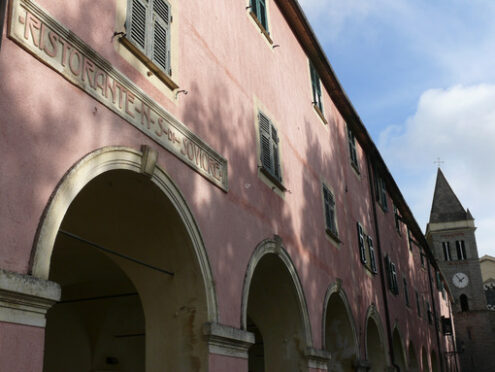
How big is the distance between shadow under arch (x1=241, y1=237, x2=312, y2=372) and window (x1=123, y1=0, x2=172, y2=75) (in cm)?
428

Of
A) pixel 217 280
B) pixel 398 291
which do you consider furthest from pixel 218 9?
pixel 398 291

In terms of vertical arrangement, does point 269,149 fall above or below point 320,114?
below

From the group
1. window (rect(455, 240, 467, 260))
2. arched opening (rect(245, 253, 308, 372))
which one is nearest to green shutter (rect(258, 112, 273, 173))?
arched opening (rect(245, 253, 308, 372))

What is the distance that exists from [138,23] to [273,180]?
13.5ft

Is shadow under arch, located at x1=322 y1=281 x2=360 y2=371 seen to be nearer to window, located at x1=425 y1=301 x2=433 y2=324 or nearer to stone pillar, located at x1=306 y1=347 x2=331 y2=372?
stone pillar, located at x1=306 y1=347 x2=331 y2=372

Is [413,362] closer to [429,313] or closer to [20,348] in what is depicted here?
[429,313]

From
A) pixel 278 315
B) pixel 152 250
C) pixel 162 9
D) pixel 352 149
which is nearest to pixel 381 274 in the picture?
pixel 352 149

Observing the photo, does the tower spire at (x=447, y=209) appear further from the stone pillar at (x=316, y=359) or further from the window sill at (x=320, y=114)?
the stone pillar at (x=316, y=359)

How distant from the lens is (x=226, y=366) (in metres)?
7.77

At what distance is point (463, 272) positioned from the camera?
202 feet

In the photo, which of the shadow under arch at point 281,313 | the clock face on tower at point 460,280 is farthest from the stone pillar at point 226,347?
the clock face on tower at point 460,280

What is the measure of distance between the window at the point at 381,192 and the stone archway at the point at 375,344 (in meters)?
4.97

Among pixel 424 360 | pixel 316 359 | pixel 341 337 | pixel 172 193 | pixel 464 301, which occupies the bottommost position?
pixel 316 359

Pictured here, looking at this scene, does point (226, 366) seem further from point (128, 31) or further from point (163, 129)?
point (128, 31)
